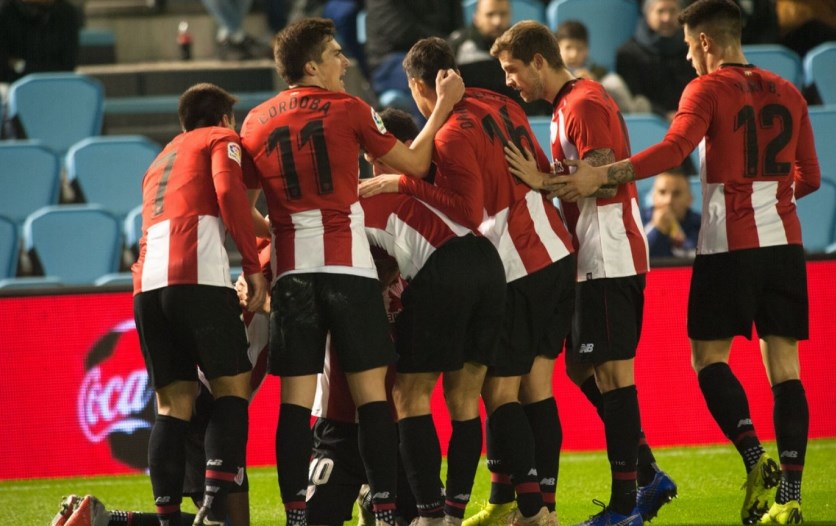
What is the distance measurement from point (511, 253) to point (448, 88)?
0.72m

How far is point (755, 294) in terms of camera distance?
213 inches

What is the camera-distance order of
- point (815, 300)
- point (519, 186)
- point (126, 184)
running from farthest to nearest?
point (126, 184) < point (815, 300) < point (519, 186)

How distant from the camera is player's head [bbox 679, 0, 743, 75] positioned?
17.9 ft

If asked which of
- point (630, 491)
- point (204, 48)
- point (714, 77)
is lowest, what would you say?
point (630, 491)

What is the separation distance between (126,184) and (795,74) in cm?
547

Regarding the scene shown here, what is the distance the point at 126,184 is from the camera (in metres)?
9.15

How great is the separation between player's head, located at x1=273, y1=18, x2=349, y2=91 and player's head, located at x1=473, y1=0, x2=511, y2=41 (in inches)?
188

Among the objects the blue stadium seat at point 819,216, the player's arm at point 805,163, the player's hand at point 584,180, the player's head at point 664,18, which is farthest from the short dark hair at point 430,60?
the player's head at point 664,18

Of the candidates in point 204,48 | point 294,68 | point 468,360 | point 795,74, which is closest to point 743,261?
point 468,360

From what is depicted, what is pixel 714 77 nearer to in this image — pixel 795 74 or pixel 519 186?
pixel 519 186

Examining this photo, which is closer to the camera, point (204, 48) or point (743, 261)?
point (743, 261)

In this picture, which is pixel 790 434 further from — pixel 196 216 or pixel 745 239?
pixel 196 216

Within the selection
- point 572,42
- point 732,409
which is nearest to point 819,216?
point 572,42

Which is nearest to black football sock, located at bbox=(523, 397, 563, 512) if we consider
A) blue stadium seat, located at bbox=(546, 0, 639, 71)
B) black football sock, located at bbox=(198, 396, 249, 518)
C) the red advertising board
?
black football sock, located at bbox=(198, 396, 249, 518)
